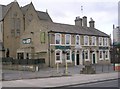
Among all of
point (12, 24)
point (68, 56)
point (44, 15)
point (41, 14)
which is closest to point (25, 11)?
point (12, 24)

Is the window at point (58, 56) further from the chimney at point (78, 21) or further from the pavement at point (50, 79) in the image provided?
the pavement at point (50, 79)

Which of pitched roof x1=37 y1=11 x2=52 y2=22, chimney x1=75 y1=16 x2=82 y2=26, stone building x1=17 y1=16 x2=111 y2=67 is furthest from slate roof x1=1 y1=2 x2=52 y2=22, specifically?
stone building x1=17 y1=16 x2=111 y2=67

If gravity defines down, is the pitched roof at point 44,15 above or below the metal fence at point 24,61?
above

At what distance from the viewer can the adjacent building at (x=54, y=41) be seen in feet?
143

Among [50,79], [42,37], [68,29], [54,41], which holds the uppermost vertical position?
[68,29]

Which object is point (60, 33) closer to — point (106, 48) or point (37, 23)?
point (37, 23)

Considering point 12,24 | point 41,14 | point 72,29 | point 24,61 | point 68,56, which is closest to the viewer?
point 24,61

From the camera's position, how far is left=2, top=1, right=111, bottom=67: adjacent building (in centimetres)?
4359

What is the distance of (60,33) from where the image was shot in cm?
4422

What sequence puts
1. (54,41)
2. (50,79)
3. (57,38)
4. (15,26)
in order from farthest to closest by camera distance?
(15,26), (57,38), (54,41), (50,79)

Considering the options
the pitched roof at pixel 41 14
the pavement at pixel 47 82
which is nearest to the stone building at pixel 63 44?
the pitched roof at pixel 41 14

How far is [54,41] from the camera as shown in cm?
4331

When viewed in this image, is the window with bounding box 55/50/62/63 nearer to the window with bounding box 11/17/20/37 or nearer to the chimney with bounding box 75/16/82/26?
the chimney with bounding box 75/16/82/26

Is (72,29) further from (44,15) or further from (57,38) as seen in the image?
(44,15)
